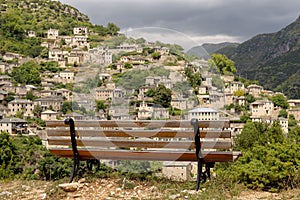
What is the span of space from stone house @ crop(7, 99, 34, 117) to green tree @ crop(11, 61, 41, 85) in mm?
8947

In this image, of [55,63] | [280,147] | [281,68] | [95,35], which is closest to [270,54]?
[281,68]

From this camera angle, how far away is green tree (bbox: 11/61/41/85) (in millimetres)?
60000

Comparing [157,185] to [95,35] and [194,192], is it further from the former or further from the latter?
[95,35]

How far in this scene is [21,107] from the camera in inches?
1997

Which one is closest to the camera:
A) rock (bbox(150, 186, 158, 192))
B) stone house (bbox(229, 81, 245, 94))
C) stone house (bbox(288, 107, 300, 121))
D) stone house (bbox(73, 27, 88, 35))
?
rock (bbox(150, 186, 158, 192))

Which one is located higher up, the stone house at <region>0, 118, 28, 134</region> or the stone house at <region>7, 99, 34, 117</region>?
the stone house at <region>7, 99, 34, 117</region>

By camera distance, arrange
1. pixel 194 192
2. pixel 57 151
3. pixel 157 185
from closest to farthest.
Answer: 1. pixel 194 192
2. pixel 157 185
3. pixel 57 151

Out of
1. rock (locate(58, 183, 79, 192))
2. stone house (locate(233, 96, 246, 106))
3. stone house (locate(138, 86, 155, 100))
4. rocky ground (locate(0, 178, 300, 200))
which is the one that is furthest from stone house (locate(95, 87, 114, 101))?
stone house (locate(233, 96, 246, 106))

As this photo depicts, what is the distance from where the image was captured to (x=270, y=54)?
16388cm

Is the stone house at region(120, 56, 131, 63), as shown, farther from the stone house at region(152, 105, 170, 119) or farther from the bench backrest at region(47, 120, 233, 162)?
the bench backrest at region(47, 120, 233, 162)

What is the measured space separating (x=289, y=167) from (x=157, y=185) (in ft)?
4.35

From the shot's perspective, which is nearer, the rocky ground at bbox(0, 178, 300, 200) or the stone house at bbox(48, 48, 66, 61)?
the rocky ground at bbox(0, 178, 300, 200)

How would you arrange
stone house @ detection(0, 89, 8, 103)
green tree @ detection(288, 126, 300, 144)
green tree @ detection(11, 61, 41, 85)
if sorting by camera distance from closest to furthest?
green tree @ detection(288, 126, 300, 144) < stone house @ detection(0, 89, 8, 103) < green tree @ detection(11, 61, 41, 85)

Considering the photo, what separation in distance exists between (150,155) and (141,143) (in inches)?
5.8
